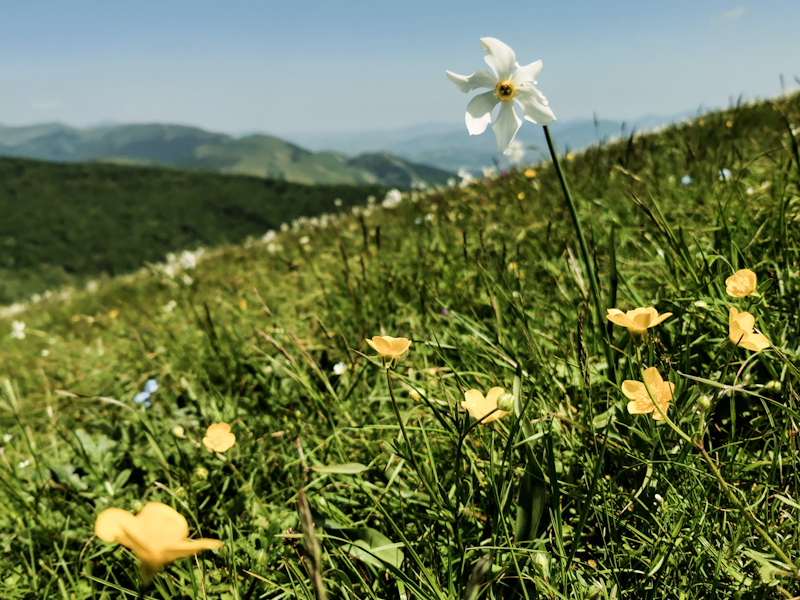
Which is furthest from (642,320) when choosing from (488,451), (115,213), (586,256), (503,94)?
(115,213)

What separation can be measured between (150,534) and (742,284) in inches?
58.1

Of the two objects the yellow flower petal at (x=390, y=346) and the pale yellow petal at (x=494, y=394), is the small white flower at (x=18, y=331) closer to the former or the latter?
the yellow flower petal at (x=390, y=346)

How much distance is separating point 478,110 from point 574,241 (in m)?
1.81

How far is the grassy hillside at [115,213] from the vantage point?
90438 millimetres

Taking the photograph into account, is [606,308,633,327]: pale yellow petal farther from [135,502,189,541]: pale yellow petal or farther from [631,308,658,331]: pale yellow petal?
[135,502,189,541]: pale yellow petal

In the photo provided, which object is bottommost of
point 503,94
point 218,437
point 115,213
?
point 218,437

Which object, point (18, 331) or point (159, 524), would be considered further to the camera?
point (18, 331)

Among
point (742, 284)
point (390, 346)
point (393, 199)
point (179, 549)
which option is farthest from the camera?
point (393, 199)

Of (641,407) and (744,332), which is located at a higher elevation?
(744,332)

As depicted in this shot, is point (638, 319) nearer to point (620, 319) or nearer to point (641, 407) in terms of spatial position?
point (620, 319)

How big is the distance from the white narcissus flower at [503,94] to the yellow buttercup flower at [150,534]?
1.13 metres

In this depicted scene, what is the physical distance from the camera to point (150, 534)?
66 cm

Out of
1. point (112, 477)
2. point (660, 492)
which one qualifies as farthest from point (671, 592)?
point (112, 477)

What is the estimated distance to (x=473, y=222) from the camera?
12.4 feet
